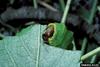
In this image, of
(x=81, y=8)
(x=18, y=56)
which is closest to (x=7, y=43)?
(x=18, y=56)

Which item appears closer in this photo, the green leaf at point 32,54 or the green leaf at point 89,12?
the green leaf at point 32,54

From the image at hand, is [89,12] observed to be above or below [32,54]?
above

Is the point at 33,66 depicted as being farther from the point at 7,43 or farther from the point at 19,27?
the point at 19,27

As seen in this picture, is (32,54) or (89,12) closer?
(32,54)

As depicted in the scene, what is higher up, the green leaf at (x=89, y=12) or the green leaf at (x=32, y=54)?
the green leaf at (x=89, y=12)
